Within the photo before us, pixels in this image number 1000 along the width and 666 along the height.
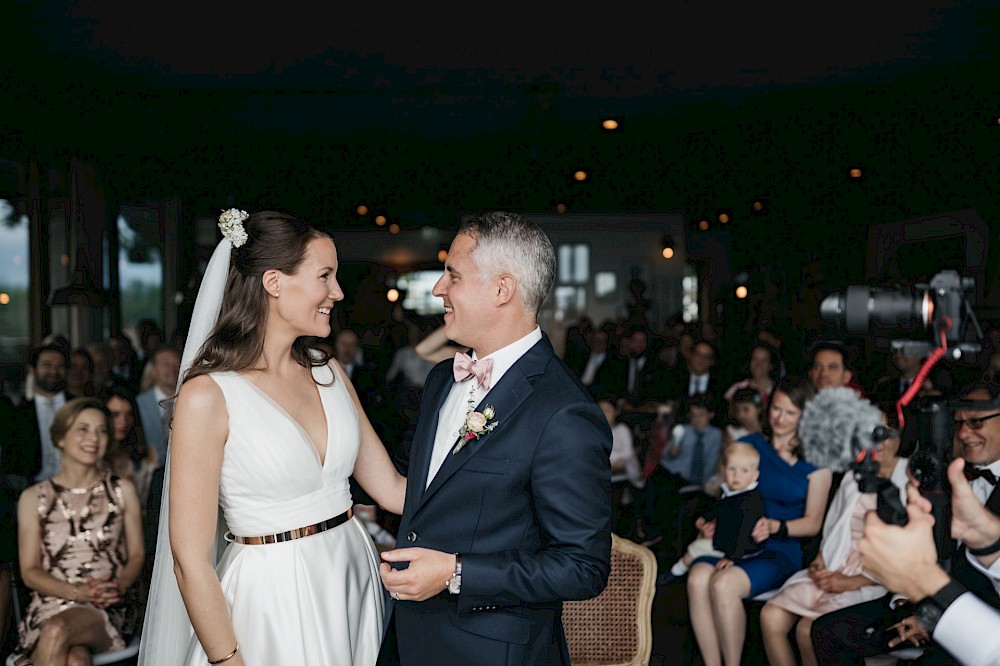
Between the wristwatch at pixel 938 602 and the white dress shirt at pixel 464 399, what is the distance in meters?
0.94

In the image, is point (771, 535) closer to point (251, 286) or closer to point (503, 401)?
point (503, 401)

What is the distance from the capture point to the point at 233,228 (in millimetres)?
2232

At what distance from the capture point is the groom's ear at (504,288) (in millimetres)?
2002

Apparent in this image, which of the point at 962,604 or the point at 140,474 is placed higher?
the point at 962,604

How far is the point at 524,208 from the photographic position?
12211mm

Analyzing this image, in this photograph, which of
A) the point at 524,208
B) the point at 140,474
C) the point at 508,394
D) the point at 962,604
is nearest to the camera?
the point at 962,604

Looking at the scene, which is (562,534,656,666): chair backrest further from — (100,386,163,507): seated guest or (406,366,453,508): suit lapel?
(100,386,163,507): seated guest

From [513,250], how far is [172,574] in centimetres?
116

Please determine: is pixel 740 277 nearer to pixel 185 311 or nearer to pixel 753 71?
pixel 753 71

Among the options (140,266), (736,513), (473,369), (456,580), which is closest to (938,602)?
(456,580)

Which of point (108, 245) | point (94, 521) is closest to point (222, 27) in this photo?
point (94, 521)

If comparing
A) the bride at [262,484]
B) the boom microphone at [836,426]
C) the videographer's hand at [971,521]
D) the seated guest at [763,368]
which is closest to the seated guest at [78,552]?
the bride at [262,484]

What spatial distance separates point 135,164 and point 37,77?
3.19 m

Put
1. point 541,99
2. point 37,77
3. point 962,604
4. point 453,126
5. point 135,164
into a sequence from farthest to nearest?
point 135,164 < point 453,126 < point 541,99 < point 37,77 < point 962,604
